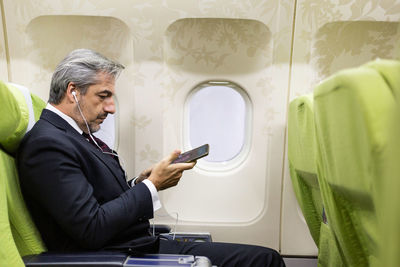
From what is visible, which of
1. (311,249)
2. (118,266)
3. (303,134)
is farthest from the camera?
(311,249)

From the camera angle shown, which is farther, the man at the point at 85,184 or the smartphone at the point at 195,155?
the smartphone at the point at 195,155

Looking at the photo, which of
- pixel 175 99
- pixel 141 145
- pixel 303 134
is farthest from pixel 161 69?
pixel 303 134

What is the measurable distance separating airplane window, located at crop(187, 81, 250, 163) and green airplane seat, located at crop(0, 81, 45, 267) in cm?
114

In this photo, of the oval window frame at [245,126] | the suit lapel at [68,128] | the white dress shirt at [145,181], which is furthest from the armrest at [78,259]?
the oval window frame at [245,126]

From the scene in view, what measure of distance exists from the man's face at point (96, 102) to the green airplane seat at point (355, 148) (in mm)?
937

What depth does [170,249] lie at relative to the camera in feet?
4.76

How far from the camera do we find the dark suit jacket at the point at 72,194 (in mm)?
1009

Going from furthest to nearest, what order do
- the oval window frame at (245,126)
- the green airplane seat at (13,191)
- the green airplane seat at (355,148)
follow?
the oval window frame at (245,126)
the green airplane seat at (13,191)
the green airplane seat at (355,148)

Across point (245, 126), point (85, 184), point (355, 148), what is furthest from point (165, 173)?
point (245, 126)

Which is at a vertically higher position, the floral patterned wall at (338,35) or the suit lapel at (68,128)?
the floral patterned wall at (338,35)

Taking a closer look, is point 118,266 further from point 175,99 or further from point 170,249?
point 175,99

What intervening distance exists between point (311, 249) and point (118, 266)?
4.95 feet

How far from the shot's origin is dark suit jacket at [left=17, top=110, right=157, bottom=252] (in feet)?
3.31

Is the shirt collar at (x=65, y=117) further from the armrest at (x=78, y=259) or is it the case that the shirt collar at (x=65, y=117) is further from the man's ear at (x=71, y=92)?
the armrest at (x=78, y=259)
